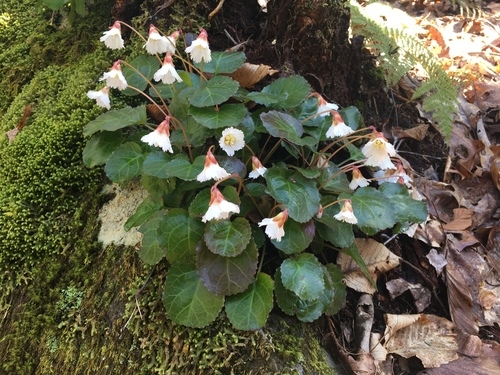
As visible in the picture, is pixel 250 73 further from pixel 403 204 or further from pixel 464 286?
pixel 464 286

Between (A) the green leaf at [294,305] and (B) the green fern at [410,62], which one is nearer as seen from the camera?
(A) the green leaf at [294,305]

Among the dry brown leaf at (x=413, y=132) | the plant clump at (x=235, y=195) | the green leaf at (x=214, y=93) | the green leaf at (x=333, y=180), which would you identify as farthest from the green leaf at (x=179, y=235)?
the dry brown leaf at (x=413, y=132)

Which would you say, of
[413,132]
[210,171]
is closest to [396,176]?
[210,171]

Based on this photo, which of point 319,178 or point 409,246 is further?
point 409,246

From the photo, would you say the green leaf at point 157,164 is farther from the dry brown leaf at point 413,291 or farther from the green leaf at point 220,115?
the dry brown leaf at point 413,291

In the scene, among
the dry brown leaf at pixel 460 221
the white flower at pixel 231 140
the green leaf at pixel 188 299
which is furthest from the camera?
the dry brown leaf at pixel 460 221

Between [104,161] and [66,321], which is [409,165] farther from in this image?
[66,321]

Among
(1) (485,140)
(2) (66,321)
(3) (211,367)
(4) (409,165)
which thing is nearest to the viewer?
(3) (211,367)

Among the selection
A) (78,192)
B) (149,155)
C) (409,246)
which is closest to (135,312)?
(149,155)
